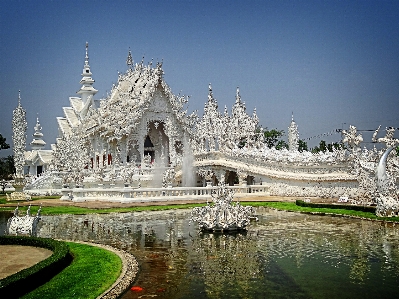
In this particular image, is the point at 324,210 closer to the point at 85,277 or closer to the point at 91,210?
the point at 91,210

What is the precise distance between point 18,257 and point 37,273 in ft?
6.96

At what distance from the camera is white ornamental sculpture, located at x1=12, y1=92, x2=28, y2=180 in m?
46.4

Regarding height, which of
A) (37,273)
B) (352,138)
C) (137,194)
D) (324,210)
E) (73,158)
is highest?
(352,138)

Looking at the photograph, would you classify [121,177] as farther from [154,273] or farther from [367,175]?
[154,273]

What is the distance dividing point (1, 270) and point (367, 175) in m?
15.8

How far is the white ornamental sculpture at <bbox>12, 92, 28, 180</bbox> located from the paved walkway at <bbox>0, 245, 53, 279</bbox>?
39192 mm

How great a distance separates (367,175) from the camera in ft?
62.9

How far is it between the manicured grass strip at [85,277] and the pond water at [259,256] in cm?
50

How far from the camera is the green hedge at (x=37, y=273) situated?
6.14 meters

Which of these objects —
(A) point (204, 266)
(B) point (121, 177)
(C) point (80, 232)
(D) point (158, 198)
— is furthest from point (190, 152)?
(A) point (204, 266)

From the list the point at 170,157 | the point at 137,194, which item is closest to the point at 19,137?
the point at 170,157

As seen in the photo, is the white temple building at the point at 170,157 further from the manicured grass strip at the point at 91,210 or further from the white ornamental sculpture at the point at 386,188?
the manicured grass strip at the point at 91,210

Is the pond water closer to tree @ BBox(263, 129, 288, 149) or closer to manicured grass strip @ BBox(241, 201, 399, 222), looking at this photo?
manicured grass strip @ BBox(241, 201, 399, 222)

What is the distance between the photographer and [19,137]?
46.8 metres
